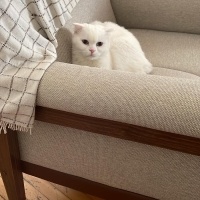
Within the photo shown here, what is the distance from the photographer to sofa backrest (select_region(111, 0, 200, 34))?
154cm

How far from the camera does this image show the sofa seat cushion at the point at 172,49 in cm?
134

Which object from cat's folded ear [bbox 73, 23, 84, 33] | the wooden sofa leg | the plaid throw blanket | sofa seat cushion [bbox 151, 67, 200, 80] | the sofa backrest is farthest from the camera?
the sofa backrest

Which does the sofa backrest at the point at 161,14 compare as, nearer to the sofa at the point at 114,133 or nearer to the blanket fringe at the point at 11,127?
the sofa at the point at 114,133

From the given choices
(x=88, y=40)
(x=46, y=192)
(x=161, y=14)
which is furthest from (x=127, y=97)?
(x=161, y=14)

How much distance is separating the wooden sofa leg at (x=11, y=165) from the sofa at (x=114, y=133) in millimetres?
23

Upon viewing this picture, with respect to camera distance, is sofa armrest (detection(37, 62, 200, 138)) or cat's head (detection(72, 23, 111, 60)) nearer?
sofa armrest (detection(37, 62, 200, 138))

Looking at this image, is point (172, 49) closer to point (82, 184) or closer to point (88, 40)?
point (88, 40)

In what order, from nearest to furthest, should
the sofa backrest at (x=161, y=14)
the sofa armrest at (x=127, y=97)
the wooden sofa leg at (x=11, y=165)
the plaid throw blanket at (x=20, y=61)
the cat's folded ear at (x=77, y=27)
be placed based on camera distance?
the sofa armrest at (x=127, y=97)
the plaid throw blanket at (x=20, y=61)
the wooden sofa leg at (x=11, y=165)
the cat's folded ear at (x=77, y=27)
the sofa backrest at (x=161, y=14)

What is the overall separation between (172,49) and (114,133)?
837 millimetres

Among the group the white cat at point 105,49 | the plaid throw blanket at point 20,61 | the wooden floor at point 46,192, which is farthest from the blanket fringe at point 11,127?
the wooden floor at point 46,192

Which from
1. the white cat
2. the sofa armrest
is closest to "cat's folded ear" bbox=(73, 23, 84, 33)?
the white cat

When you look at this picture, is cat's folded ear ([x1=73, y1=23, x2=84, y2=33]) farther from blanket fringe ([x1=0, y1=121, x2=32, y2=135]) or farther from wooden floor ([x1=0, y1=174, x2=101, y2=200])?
wooden floor ([x1=0, y1=174, x2=101, y2=200])

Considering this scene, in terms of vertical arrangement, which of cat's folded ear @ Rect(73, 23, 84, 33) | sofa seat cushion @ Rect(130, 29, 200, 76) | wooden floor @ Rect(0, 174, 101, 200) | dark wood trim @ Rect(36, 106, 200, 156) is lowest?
wooden floor @ Rect(0, 174, 101, 200)

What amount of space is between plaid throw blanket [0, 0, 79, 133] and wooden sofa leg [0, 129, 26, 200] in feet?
0.33
